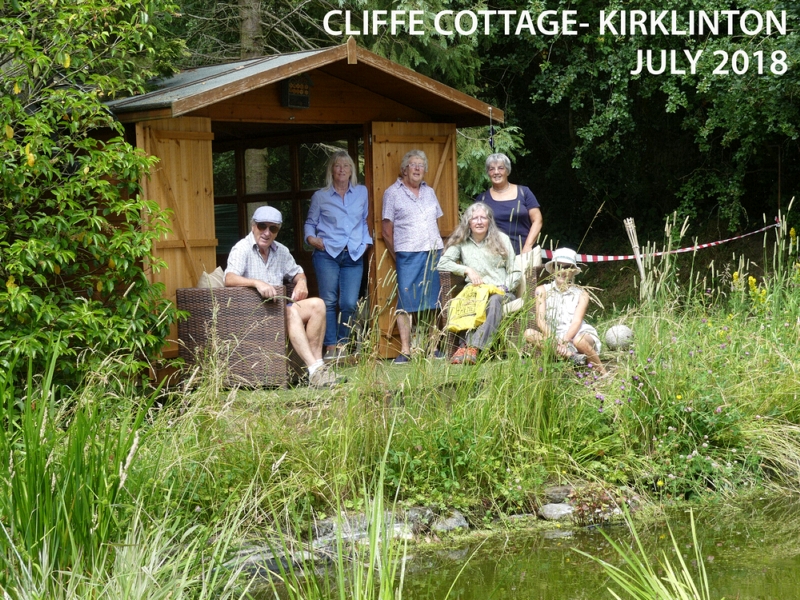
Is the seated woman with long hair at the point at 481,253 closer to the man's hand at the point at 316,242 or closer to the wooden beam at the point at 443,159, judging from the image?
the man's hand at the point at 316,242

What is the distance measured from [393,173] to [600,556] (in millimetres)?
4319

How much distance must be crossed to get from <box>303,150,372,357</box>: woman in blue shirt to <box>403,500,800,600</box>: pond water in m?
3.17

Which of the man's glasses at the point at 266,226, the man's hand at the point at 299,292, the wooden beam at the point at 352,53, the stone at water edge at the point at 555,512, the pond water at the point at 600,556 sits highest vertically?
the wooden beam at the point at 352,53

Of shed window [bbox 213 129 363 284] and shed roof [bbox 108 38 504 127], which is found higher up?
shed roof [bbox 108 38 504 127]

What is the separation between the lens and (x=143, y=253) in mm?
6129

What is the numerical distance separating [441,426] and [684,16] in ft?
26.6

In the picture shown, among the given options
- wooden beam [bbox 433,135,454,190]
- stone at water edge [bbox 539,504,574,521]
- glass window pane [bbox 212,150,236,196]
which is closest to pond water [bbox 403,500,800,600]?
stone at water edge [bbox 539,504,574,521]

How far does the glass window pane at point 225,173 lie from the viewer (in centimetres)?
967

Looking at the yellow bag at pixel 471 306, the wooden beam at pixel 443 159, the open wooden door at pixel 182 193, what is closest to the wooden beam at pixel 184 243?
the open wooden door at pixel 182 193

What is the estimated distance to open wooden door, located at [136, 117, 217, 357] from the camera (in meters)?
6.95

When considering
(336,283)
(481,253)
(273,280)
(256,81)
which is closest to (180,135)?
(256,81)

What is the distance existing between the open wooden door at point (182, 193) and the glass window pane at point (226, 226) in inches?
98.5

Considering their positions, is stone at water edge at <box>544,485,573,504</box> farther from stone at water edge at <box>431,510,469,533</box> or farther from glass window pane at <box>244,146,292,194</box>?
glass window pane at <box>244,146,292,194</box>

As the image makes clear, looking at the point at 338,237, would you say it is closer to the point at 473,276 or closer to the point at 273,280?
the point at 273,280
